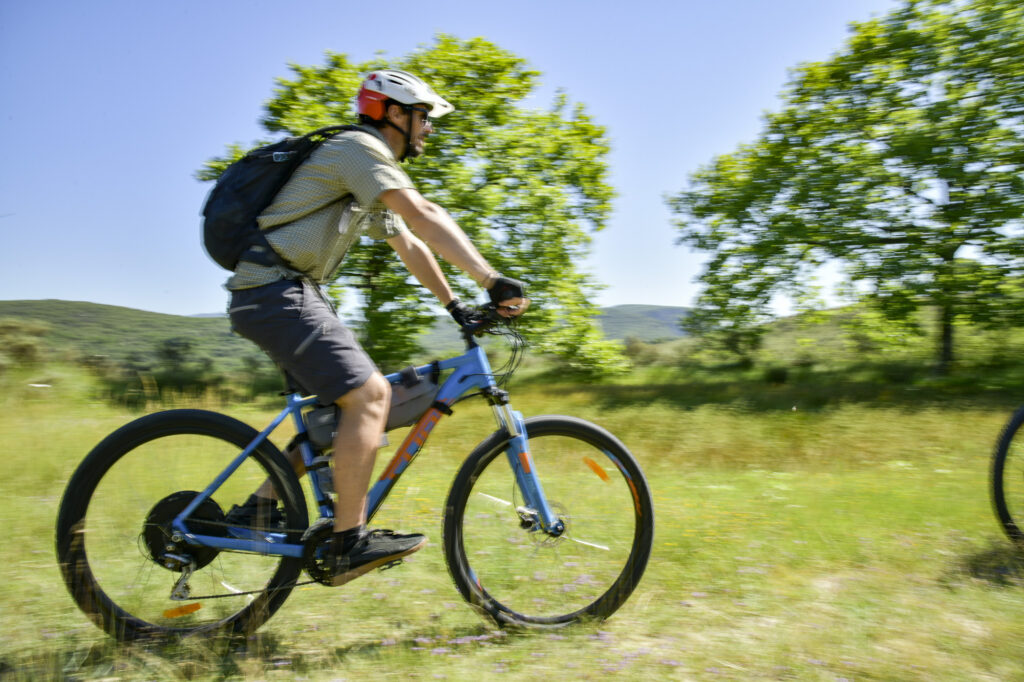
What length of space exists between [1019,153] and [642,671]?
46.6 ft

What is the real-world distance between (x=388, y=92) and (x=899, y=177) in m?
13.8

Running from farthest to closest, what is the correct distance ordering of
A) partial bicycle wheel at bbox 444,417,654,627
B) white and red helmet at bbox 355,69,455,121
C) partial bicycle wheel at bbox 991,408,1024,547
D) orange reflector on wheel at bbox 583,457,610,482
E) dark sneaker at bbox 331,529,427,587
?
partial bicycle wheel at bbox 991,408,1024,547 → orange reflector on wheel at bbox 583,457,610,482 → partial bicycle wheel at bbox 444,417,654,627 → white and red helmet at bbox 355,69,455,121 → dark sneaker at bbox 331,529,427,587

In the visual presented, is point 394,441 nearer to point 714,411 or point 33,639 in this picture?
point 33,639

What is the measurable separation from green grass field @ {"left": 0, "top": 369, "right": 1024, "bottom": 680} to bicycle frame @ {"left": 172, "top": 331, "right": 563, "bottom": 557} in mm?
405

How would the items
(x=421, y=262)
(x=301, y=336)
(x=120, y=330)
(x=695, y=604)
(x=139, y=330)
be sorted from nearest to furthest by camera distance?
(x=301, y=336)
(x=421, y=262)
(x=695, y=604)
(x=120, y=330)
(x=139, y=330)

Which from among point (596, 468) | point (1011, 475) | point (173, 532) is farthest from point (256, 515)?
point (1011, 475)

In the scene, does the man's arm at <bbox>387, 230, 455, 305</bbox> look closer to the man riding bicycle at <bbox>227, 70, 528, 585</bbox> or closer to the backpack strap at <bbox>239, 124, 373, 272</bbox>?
the man riding bicycle at <bbox>227, 70, 528, 585</bbox>

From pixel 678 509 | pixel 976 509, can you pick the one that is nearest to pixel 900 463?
pixel 976 509

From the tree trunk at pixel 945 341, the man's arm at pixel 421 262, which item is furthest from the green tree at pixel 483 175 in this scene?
the man's arm at pixel 421 262

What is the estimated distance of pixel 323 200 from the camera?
9.56 ft

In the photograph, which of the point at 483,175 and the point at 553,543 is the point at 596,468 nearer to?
the point at 553,543

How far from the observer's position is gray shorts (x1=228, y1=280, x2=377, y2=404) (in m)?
2.86

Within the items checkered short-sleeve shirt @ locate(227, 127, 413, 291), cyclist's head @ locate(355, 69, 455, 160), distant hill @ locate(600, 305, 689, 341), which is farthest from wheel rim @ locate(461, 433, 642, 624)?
distant hill @ locate(600, 305, 689, 341)

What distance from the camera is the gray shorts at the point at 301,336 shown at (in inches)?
113
